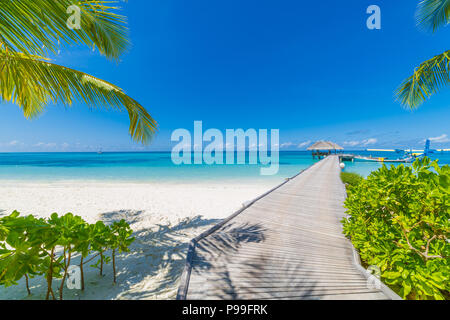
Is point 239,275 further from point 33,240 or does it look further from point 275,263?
point 33,240

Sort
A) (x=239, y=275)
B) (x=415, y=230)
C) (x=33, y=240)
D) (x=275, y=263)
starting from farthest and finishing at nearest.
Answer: (x=275, y=263), (x=239, y=275), (x=415, y=230), (x=33, y=240)

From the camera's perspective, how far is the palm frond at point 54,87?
255cm

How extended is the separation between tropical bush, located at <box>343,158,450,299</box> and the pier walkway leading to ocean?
0.57 meters

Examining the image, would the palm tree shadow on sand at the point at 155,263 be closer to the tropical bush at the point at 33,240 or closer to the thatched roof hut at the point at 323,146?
the tropical bush at the point at 33,240

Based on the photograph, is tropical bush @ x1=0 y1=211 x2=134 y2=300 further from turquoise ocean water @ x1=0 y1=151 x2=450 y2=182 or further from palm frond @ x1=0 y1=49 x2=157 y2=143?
turquoise ocean water @ x1=0 y1=151 x2=450 y2=182

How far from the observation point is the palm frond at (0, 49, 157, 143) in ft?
8.38

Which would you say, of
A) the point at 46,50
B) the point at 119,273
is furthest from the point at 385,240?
the point at 46,50

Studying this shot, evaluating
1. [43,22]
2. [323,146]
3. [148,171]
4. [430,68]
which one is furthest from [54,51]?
[323,146]

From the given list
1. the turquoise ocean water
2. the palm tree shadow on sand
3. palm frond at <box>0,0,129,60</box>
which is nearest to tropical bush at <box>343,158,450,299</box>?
the palm tree shadow on sand

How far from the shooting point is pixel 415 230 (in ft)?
5.85

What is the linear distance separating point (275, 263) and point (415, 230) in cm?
188

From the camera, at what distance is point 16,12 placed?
1.68m
